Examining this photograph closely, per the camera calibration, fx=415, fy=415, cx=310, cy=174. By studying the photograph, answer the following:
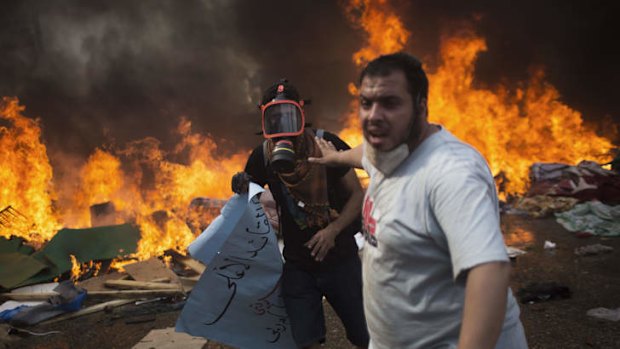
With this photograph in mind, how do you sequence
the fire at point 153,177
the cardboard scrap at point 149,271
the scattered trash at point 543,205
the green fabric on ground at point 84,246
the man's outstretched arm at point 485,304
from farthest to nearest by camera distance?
the fire at point 153,177 < the scattered trash at point 543,205 < the green fabric on ground at point 84,246 < the cardboard scrap at point 149,271 < the man's outstretched arm at point 485,304

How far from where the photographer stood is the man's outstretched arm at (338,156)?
2428mm

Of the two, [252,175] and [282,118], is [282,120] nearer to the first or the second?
[282,118]

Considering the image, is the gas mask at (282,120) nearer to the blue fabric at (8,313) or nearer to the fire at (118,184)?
the blue fabric at (8,313)

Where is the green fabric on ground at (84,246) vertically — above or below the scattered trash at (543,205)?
above

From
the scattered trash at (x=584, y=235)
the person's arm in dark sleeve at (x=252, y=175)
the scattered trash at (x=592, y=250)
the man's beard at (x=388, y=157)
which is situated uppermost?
the person's arm in dark sleeve at (x=252, y=175)

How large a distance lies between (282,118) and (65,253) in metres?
6.39

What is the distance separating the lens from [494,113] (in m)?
13.5

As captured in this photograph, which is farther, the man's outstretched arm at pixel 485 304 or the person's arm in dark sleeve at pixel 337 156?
the person's arm in dark sleeve at pixel 337 156

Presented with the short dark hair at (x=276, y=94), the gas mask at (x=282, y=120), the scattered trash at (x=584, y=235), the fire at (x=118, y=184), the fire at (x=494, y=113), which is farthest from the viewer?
the fire at (x=494, y=113)

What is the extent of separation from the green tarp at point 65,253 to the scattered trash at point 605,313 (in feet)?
23.3

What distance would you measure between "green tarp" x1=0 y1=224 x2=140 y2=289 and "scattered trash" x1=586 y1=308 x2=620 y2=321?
279 inches

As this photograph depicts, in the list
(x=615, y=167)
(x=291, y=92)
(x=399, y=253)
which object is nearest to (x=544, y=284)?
(x=291, y=92)

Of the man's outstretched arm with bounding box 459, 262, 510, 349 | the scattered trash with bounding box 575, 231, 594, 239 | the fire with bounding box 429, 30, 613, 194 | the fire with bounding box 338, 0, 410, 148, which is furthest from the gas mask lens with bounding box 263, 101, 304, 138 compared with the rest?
the fire with bounding box 338, 0, 410, 148

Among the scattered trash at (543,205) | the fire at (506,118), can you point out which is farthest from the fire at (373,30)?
the scattered trash at (543,205)
